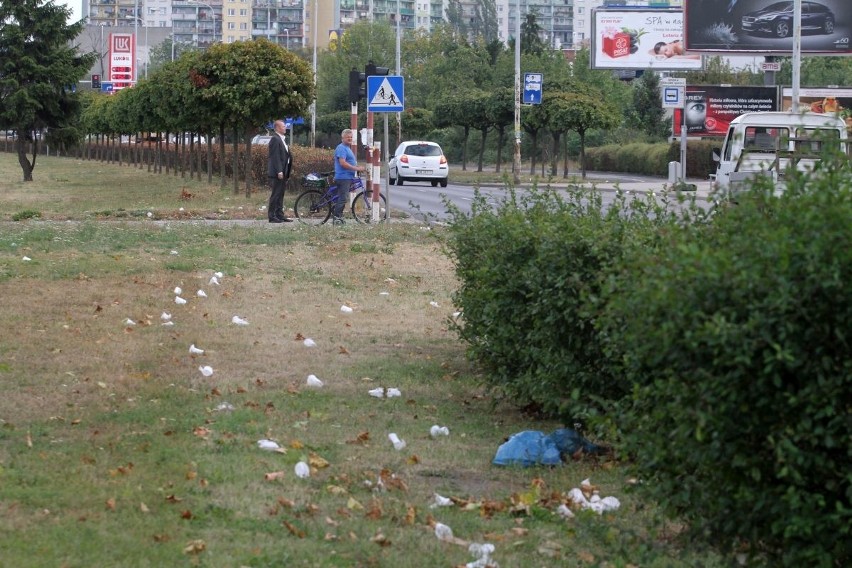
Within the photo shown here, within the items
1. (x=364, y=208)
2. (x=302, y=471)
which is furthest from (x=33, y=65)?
(x=302, y=471)

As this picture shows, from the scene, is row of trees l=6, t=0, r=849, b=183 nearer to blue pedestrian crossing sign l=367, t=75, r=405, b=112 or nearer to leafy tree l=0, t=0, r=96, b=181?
leafy tree l=0, t=0, r=96, b=181

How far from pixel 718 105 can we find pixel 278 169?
34.8 m

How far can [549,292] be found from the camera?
6.52 metres

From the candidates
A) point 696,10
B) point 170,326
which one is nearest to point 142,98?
point 696,10

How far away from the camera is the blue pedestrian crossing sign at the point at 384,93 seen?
21.5 meters

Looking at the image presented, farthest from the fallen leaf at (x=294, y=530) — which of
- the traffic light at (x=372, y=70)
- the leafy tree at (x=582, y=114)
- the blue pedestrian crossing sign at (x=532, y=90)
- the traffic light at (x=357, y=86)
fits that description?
the leafy tree at (x=582, y=114)

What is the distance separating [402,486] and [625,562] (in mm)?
1348

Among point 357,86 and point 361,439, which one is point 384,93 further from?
point 361,439

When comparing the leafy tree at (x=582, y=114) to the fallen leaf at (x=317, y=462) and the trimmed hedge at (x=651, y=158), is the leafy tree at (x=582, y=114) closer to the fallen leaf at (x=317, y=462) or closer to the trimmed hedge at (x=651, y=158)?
the trimmed hedge at (x=651, y=158)

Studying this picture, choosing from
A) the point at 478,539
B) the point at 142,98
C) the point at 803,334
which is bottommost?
the point at 478,539

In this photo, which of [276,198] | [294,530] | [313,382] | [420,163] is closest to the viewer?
[294,530]

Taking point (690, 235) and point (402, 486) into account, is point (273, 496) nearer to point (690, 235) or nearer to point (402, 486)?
point (402, 486)

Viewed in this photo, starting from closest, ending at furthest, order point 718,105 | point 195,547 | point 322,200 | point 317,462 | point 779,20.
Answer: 1. point 195,547
2. point 317,462
3. point 322,200
4. point 779,20
5. point 718,105

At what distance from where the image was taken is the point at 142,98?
1825 inches
